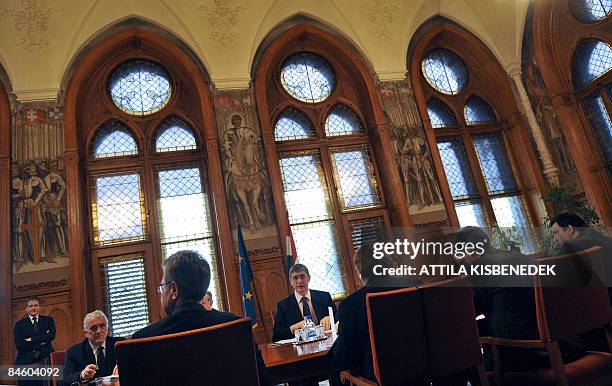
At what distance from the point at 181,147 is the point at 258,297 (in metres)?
3.26

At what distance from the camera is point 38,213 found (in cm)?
686

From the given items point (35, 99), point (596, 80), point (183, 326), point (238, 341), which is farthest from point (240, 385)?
point (596, 80)

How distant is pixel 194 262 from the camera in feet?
6.68

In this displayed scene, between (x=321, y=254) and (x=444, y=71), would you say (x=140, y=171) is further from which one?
(x=444, y=71)

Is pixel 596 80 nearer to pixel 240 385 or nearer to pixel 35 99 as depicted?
pixel 240 385

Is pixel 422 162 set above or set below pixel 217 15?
below

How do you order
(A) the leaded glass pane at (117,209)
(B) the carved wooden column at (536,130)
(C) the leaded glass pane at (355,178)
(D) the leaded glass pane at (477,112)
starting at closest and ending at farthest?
(A) the leaded glass pane at (117,209) → (C) the leaded glass pane at (355,178) → (B) the carved wooden column at (536,130) → (D) the leaded glass pane at (477,112)

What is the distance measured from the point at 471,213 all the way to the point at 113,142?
7348 mm

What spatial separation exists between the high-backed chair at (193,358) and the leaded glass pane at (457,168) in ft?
26.2

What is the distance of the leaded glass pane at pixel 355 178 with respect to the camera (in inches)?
335

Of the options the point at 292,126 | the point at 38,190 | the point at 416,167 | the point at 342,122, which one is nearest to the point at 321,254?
the point at 416,167

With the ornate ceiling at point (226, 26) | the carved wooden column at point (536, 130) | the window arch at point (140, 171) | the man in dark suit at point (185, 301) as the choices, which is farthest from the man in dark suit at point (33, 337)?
the carved wooden column at point (536, 130)

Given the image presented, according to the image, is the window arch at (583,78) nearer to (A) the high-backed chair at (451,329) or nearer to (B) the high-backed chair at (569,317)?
(B) the high-backed chair at (569,317)

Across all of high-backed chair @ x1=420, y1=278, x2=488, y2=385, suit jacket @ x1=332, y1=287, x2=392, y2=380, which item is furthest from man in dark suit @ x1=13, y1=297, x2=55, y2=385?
high-backed chair @ x1=420, y1=278, x2=488, y2=385
